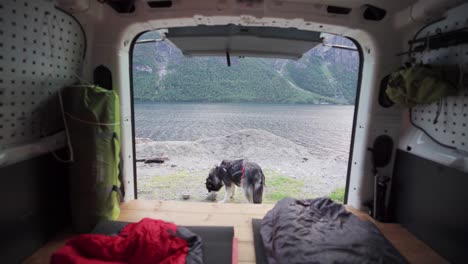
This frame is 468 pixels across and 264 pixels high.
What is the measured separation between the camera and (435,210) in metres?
1.42

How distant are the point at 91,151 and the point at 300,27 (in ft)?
5.90

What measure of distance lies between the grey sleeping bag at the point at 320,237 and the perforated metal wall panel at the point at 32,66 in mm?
1639

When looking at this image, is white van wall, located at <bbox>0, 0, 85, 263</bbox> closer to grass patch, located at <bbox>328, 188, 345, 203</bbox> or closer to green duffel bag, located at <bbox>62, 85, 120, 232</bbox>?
green duffel bag, located at <bbox>62, 85, 120, 232</bbox>

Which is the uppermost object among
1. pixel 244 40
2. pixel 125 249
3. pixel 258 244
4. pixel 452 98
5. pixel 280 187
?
pixel 244 40

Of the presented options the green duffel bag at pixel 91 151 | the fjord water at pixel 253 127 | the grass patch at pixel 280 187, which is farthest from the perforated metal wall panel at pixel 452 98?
the grass patch at pixel 280 187

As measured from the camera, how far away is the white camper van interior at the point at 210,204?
122 centimetres

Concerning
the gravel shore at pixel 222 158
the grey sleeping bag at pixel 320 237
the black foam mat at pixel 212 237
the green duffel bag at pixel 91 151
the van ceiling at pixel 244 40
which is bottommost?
the gravel shore at pixel 222 158

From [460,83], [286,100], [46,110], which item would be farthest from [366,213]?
[286,100]

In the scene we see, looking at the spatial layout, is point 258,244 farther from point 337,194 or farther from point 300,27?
point 337,194

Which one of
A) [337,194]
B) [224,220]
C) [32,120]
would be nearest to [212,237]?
[224,220]

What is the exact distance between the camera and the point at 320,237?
1.38 m

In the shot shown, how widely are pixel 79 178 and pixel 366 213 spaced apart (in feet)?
7.58

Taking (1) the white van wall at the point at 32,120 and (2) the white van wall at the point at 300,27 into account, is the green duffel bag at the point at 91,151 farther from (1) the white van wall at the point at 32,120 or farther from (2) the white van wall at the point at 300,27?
(2) the white van wall at the point at 300,27

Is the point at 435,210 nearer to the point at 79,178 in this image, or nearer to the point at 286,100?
the point at 79,178
